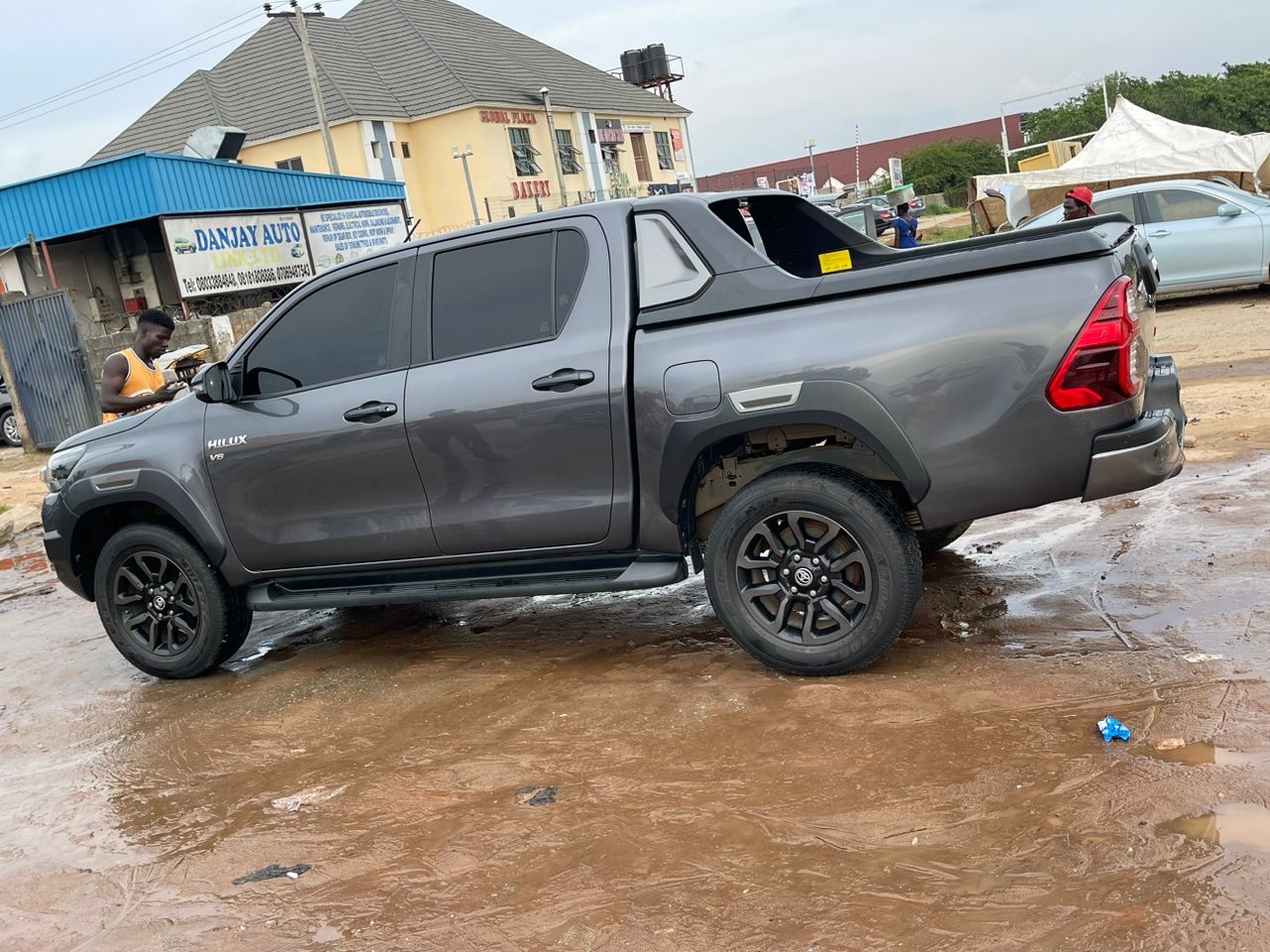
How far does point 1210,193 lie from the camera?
552 inches

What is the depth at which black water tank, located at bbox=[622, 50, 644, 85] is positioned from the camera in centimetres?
5825

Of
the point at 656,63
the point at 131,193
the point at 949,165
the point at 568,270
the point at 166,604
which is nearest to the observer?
the point at 568,270

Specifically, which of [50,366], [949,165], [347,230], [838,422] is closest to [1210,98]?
[949,165]

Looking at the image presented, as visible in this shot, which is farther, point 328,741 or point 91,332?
point 91,332

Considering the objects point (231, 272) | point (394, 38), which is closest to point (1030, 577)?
point (231, 272)

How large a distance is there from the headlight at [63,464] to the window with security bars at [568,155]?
39.1 m

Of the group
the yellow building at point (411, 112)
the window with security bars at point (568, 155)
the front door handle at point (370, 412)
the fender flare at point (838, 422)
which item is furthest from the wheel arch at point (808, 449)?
the window with security bars at point (568, 155)

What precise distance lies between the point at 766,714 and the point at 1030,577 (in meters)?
1.91

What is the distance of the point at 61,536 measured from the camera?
6.01 m

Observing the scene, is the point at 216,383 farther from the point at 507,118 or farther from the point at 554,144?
the point at 554,144

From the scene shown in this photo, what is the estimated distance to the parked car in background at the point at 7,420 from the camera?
757 inches

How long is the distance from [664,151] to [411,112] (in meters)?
16.1

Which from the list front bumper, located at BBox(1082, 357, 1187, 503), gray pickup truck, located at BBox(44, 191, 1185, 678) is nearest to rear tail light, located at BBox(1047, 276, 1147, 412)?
gray pickup truck, located at BBox(44, 191, 1185, 678)

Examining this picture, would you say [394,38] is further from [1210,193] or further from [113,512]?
[113,512]
